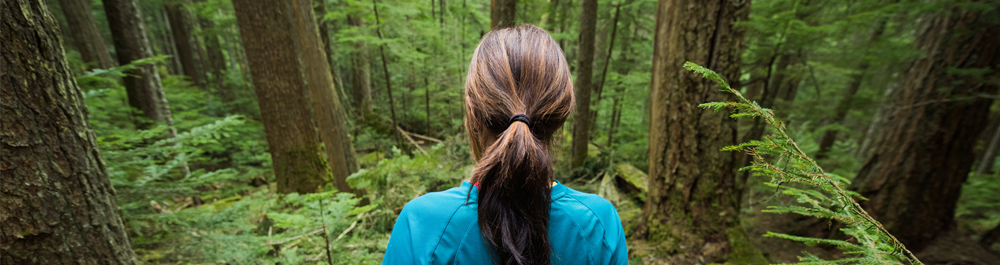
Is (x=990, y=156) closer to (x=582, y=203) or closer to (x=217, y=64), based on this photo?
(x=582, y=203)

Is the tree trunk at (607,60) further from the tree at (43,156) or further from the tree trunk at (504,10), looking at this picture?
the tree at (43,156)

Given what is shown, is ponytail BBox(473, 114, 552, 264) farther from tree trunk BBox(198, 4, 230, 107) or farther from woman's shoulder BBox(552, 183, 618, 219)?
tree trunk BBox(198, 4, 230, 107)

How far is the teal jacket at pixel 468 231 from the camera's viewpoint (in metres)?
0.99

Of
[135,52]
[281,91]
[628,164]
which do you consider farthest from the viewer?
[628,164]

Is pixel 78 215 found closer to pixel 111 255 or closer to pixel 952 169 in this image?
pixel 111 255

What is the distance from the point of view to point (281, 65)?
404cm

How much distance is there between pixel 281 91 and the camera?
13.5ft

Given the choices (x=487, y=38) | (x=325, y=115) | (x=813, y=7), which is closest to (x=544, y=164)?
(x=487, y=38)

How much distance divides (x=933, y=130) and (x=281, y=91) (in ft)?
25.9

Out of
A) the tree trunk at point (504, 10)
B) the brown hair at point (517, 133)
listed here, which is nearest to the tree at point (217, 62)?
the tree trunk at point (504, 10)

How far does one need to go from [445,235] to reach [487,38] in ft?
A: 2.39

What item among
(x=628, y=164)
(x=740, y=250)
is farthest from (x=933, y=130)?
(x=628, y=164)

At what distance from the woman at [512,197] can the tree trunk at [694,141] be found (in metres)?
2.16

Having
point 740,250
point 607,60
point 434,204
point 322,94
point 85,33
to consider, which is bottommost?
point 740,250
